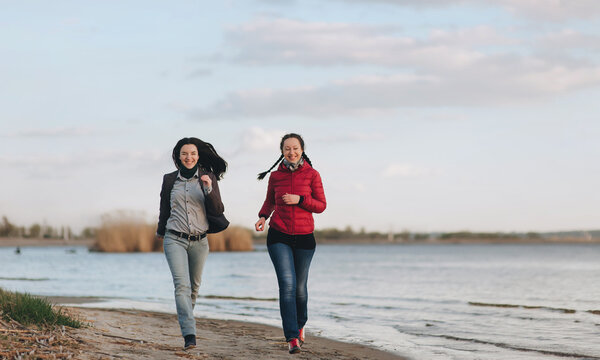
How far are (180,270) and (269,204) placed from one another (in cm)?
117

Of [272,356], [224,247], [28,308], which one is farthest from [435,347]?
[224,247]

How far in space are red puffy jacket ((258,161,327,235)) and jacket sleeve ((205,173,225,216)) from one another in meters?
0.54

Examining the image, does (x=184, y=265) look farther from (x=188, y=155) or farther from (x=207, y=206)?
(x=188, y=155)

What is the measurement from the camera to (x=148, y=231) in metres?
53.7

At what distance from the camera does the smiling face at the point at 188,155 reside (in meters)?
6.79

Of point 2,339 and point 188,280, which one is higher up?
point 188,280

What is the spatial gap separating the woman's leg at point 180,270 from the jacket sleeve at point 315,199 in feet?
4.09

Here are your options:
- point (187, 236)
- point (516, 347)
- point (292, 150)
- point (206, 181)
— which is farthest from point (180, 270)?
point (516, 347)

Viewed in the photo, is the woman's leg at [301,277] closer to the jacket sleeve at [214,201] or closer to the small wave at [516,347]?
the jacket sleeve at [214,201]

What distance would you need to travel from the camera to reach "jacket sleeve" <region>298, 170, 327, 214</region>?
6.92m

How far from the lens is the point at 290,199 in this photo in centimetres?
677

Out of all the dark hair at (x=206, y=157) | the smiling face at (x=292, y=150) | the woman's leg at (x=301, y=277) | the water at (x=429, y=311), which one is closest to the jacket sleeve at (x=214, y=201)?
the dark hair at (x=206, y=157)

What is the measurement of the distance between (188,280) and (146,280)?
1941 cm

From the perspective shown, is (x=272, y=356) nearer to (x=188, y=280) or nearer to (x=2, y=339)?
(x=188, y=280)
